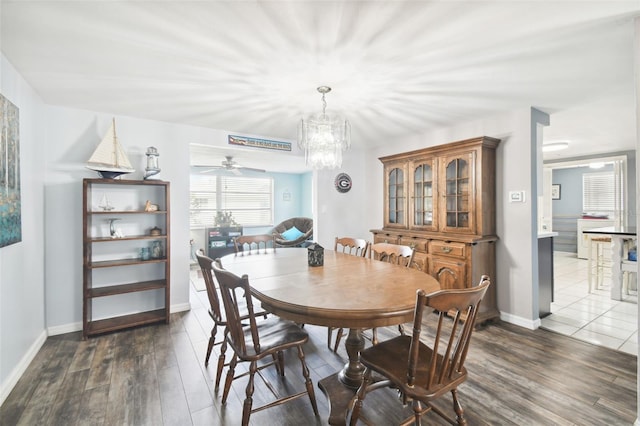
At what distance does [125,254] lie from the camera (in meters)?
3.34

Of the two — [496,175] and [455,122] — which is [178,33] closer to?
[455,122]

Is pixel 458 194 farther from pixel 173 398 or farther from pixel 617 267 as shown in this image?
pixel 173 398

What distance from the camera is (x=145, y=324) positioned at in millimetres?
3166

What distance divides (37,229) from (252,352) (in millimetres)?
2543

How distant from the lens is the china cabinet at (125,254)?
303 centimetres

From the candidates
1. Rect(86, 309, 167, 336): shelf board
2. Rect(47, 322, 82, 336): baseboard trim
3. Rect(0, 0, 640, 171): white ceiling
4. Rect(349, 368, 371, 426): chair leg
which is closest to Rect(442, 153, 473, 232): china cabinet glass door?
Rect(0, 0, 640, 171): white ceiling

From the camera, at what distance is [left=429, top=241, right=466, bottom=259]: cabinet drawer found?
3178 mm

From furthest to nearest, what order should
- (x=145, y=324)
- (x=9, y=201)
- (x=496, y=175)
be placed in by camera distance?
(x=496, y=175) → (x=145, y=324) → (x=9, y=201)

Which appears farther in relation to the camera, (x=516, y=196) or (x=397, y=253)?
(x=516, y=196)

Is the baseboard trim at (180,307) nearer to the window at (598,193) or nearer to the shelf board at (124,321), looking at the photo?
the shelf board at (124,321)

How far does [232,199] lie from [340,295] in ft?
21.1

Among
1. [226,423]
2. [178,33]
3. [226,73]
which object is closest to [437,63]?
[226,73]

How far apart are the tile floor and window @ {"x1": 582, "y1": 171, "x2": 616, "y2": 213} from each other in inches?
127

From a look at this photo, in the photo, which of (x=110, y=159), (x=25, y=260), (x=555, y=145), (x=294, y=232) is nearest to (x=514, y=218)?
(x=555, y=145)
